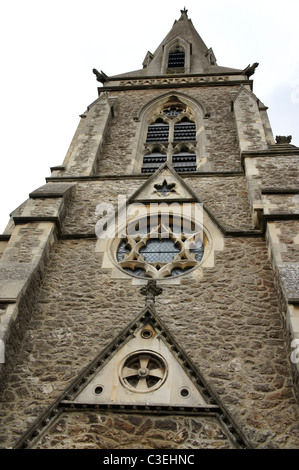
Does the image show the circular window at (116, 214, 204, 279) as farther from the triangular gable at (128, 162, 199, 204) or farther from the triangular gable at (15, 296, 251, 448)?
the triangular gable at (15, 296, 251, 448)

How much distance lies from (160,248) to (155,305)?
176 centimetres

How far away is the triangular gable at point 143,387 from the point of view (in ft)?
17.9

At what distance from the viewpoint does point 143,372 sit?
606cm

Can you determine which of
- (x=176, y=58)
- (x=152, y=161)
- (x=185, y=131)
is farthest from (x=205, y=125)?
(x=176, y=58)

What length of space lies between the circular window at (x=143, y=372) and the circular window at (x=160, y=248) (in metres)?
1.89

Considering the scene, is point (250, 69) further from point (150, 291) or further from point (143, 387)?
point (143, 387)

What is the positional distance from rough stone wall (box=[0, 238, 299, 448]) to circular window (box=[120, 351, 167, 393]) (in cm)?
49

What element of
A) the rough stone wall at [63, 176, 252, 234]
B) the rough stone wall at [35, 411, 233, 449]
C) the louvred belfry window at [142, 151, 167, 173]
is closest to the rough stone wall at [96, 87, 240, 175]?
the louvred belfry window at [142, 151, 167, 173]

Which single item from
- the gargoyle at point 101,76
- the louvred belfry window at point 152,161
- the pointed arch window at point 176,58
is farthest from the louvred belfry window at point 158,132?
the pointed arch window at point 176,58

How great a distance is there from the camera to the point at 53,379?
242 inches
